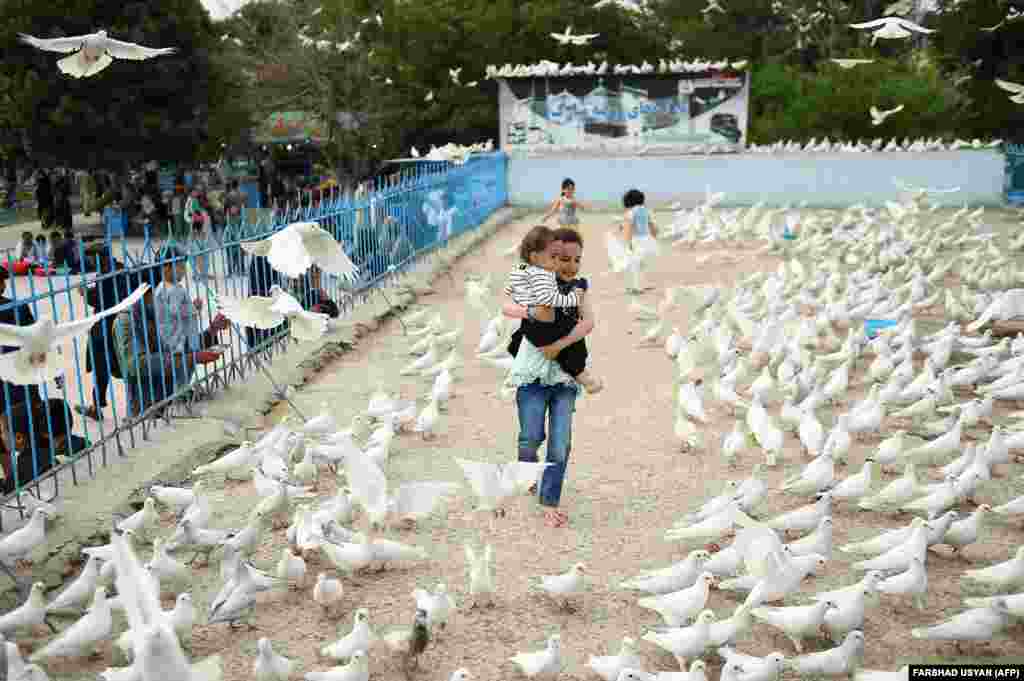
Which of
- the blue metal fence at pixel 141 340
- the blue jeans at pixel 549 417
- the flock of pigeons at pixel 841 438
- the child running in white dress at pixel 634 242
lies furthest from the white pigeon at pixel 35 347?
the child running in white dress at pixel 634 242

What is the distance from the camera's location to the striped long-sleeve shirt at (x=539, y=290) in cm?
397

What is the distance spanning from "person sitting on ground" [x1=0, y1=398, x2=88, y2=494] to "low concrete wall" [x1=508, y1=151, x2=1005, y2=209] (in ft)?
48.9

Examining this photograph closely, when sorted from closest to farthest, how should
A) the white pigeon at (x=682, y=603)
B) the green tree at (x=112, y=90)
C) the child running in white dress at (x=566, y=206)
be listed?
the white pigeon at (x=682, y=603) < the child running in white dress at (x=566, y=206) < the green tree at (x=112, y=90)

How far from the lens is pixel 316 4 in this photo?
88.7 feet

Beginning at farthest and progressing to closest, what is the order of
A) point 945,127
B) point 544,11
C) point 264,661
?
point 544,11
point 945,127
point 264,661

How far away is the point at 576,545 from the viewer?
4137 mm

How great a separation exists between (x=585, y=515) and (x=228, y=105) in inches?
732

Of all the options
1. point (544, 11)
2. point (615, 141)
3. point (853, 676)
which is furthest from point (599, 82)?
point (853, 676)

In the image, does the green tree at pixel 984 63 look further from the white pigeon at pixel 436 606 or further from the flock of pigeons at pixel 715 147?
the white pigeon at pixel 436 606

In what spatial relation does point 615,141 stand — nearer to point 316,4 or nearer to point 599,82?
point 599,82

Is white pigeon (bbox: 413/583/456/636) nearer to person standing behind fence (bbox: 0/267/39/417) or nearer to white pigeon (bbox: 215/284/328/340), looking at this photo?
white pigeon (bbox: 215/284/328/340)

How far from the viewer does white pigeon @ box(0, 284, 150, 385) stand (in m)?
3.23

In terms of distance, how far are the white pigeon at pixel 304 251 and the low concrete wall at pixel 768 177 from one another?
553 inches

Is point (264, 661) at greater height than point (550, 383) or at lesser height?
lesser
